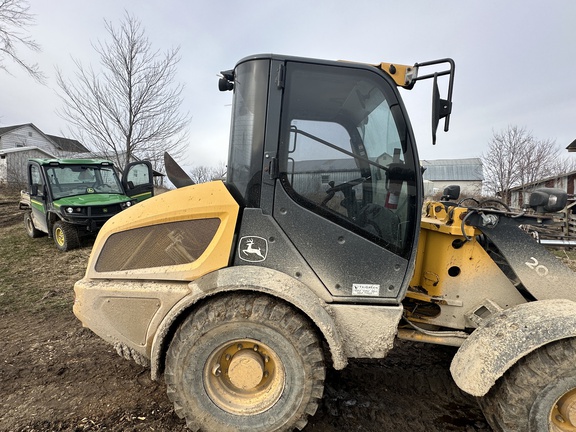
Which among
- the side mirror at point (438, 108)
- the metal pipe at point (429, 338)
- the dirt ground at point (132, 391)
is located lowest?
the dirt ground at point (132, 391)

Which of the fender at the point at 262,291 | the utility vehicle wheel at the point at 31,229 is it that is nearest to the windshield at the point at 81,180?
the utility vehicle wheel at the point at 31,229

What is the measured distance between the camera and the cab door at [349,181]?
2.21 meters

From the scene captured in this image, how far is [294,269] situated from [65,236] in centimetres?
785

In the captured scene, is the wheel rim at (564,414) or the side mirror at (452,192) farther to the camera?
the side mirror at (452,192)

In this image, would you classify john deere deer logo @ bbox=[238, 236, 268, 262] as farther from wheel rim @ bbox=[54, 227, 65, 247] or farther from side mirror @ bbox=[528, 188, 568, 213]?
wheel rim @ bbox=[54, 227, 65, 247]

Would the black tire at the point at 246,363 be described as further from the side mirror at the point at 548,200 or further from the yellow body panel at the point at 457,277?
the side mirror at the point at 548,200

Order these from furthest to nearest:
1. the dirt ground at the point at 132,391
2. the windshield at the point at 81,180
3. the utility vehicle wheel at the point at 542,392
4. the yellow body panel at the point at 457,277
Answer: the windshield at the point at 81,180 < the yellow body panel at the point at 457,277 < the dirt ground at the point at 132,391 < the utility vehicle wheel at the point at 542,392

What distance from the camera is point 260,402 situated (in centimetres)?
220

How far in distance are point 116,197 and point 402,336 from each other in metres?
8.51

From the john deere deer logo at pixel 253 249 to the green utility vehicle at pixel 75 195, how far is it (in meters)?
7.10

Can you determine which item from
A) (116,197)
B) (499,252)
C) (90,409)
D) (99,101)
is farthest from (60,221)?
(499,252)

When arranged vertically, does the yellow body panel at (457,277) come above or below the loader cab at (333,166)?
below

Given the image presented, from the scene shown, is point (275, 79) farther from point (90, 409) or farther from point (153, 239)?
point (90, 409)

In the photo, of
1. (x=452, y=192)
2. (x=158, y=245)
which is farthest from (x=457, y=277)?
(x=158, y=245)
